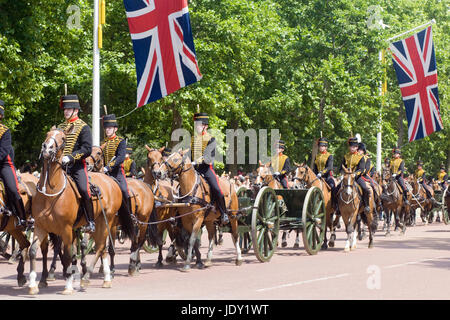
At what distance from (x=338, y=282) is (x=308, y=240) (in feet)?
16.0

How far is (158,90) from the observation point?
19.7 m

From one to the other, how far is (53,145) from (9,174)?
6.09ft

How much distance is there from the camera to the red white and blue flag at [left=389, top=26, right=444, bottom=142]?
30.3 metres

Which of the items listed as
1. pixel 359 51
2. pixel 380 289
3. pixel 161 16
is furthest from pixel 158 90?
pixel 359 51

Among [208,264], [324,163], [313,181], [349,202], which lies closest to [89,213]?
[208,264]

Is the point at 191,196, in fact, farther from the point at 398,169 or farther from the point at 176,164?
the point at 398,169

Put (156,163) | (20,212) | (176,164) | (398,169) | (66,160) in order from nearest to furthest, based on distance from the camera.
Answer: (66,160) → (20,212) → (156,163) → (176,164) → (398,169)

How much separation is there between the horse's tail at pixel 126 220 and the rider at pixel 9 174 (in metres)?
1.68

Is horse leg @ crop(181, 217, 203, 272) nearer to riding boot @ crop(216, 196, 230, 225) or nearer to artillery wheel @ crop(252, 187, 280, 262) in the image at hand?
riding boot @ crop(216, 196, 230, 225)

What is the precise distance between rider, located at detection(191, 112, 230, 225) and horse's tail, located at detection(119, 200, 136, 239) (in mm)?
1939

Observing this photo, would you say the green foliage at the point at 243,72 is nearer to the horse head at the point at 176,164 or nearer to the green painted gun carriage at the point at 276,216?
the green painted gun carriage at the point at 276,216

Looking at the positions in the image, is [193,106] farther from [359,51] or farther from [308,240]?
[308,240]

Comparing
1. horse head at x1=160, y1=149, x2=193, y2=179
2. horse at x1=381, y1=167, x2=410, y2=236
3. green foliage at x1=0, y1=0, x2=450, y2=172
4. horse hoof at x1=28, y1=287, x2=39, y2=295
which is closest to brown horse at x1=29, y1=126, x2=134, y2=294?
horse hoof at x1=28, y1=287, x2=39, y2=295

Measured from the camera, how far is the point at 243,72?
35281 mm
